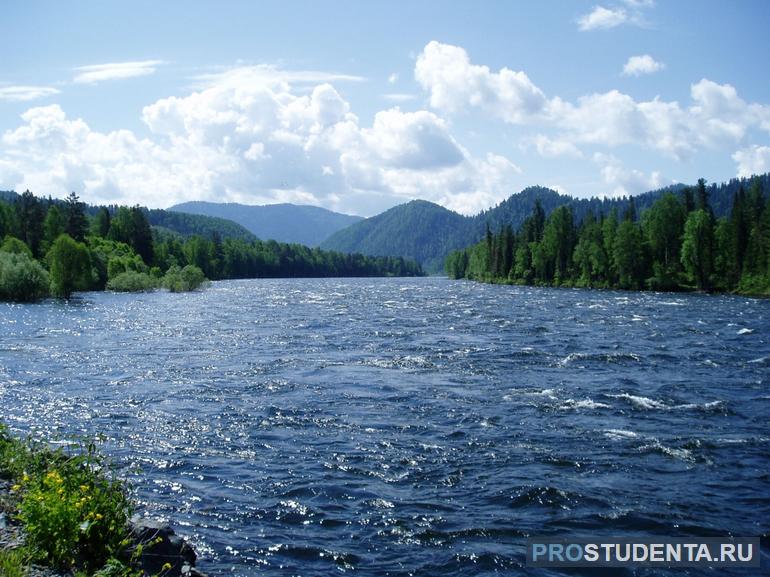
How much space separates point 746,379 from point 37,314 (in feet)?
→ 230

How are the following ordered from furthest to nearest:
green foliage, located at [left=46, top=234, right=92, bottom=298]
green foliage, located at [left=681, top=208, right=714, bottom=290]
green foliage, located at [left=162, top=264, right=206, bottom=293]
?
green foliage, located at [left=162, top=264, right=206, bottom=293] → green foliage, located at [left=681, top=208, right=714, bottom=290] → green foliage, located at [left=46, top=234, right=92, bottom=298]

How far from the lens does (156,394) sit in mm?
28391

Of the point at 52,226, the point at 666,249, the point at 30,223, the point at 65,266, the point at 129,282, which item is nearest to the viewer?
the point at 65,266

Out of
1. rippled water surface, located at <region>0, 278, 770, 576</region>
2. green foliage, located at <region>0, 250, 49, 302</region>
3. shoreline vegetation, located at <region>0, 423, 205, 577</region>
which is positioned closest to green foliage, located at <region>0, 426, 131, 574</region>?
shoreline vegetation, located at <region>0, 423, 205, 577</region>

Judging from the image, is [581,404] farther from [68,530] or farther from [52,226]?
[52,226]

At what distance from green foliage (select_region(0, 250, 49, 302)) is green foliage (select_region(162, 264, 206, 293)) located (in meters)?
36.0

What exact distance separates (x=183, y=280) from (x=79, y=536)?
12483 cm

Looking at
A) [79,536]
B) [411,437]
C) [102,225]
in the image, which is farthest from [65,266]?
[79,536]

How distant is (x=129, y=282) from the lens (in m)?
124

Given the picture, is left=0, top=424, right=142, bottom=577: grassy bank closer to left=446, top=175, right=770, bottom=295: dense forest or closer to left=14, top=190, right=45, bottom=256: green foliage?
→ left=446, top=175, right=770, bottom=295: dense forest

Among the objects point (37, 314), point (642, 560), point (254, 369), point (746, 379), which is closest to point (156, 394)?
point (254, 369)

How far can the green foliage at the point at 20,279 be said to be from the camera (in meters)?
88.0

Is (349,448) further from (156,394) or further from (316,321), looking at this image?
(316,321)

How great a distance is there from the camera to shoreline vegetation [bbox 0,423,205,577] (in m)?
9.49
